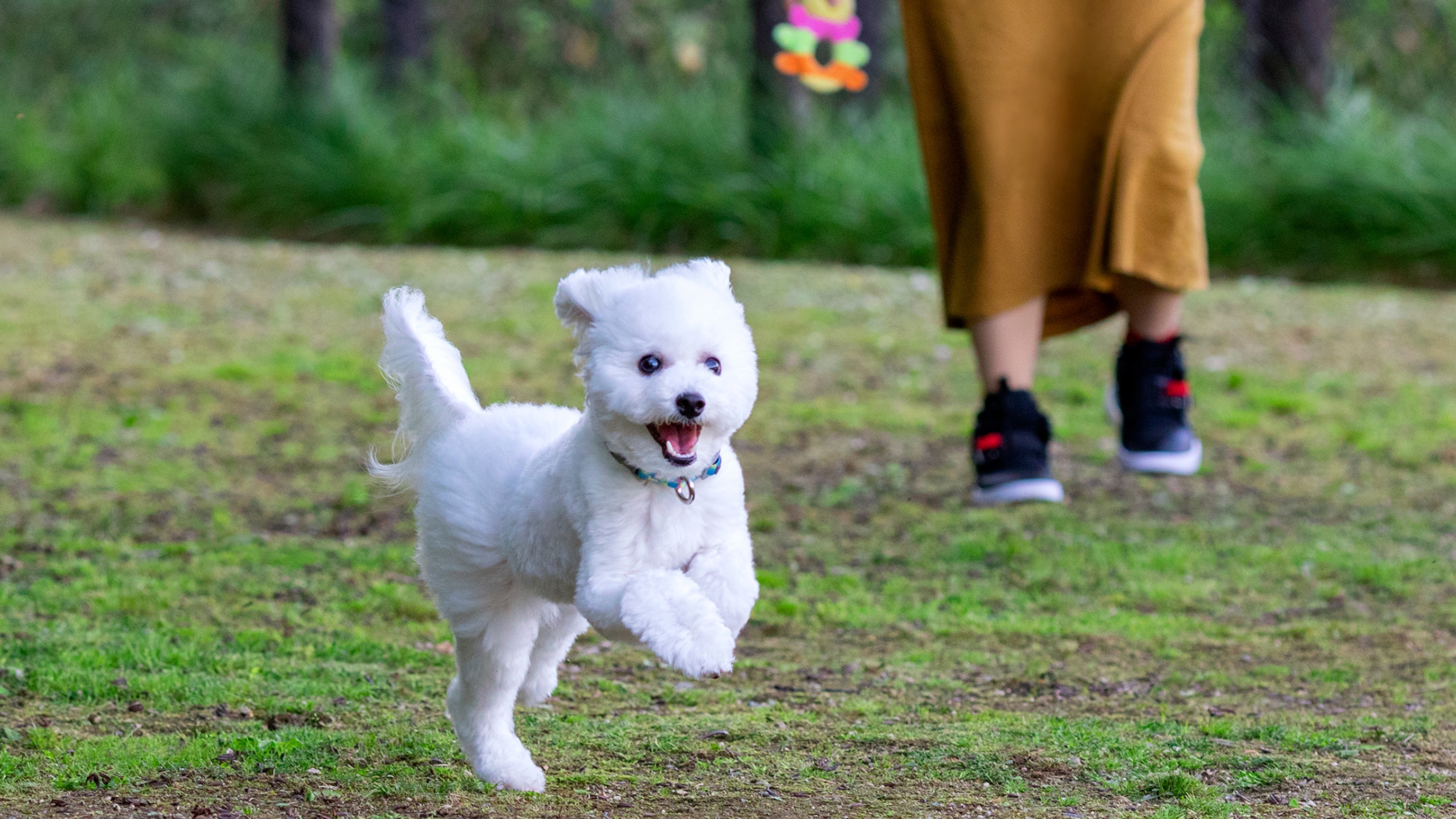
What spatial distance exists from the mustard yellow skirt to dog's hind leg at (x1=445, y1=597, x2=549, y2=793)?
2.10 m

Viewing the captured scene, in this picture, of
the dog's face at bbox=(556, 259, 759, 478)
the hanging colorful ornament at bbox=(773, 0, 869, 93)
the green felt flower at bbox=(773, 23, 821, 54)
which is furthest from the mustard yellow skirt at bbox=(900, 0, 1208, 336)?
the dog's face at bbox=(556, 259, 759, 478)

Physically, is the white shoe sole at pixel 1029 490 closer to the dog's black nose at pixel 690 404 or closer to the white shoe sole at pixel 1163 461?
the white shoe sole at pixel 1163 461

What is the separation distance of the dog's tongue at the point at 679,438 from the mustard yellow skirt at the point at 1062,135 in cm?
224

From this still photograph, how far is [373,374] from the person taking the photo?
646 cm

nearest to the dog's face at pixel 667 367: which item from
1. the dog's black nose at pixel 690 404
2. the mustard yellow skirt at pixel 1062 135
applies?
the dog's black nose at pixel 690 404

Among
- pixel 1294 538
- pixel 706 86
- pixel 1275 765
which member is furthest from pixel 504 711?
pixel 706 86

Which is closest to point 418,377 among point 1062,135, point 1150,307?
point 1062,135

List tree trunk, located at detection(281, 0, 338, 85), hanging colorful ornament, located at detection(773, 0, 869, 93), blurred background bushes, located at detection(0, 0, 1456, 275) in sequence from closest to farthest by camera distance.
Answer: hanging colorful ornament, located at detection(773, 0, 869, 93), blurred background bushes, located at detection(0, 0, 1456, 275), tree trunk, located at detection(281, 0, 338, 85)

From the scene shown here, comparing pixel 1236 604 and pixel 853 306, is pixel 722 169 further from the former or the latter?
pixel 1236 604

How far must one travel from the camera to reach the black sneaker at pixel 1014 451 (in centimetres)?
409

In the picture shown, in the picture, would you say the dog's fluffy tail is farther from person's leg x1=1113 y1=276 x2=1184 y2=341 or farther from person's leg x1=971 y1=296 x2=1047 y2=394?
person's leg x1=1113 y1=276 x2=1184 y2=341

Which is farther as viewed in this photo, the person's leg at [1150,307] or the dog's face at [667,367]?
the person's leg at [1150,307]

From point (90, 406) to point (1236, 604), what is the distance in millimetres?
4088

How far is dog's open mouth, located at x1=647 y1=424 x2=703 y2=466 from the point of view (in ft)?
6.84
